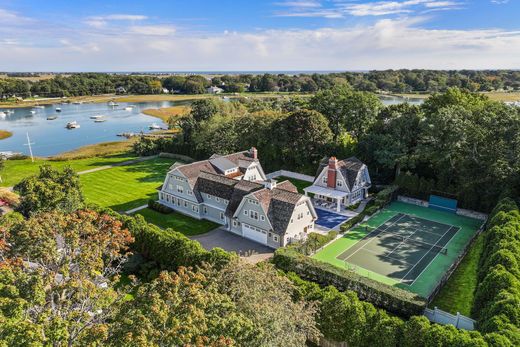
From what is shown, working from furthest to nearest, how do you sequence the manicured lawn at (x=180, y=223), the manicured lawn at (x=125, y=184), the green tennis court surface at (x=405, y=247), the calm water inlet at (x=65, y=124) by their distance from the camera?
the calm water inlet at (x=65, y=124)
the manicured lawn at (x=125, y=184)
the manicured lawn at (x=180, y=223)
the green tennis court surface at (x=405, y=247)

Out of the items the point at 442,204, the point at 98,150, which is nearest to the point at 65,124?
the point at 98,150

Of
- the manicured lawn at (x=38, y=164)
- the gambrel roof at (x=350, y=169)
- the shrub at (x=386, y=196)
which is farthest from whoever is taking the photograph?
the manicured lawn at (x=38, y=164)

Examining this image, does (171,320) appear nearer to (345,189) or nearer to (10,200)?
(345,189)

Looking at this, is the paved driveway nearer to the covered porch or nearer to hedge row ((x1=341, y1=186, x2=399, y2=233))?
hedge row ((x1=341, y1=186, x2=399, y2=233))

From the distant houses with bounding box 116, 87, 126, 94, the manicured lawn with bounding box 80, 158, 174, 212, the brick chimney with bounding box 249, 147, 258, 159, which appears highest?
the distant houses with bounding box 116, 87, 126, 94

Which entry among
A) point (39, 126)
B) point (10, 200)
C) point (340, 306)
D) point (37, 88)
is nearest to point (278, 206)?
point (340, 306)

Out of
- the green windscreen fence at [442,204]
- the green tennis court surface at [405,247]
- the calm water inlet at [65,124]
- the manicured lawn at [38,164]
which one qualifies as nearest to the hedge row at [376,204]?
the green tennis court surface at [405,247]

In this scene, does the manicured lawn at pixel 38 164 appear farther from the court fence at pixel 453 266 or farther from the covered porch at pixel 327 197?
the court fence at pixel 453 266

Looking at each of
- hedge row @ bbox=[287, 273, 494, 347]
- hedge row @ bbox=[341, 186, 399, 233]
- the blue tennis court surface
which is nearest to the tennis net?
hedge row @ bbox=[341, 186, 399, 233]
